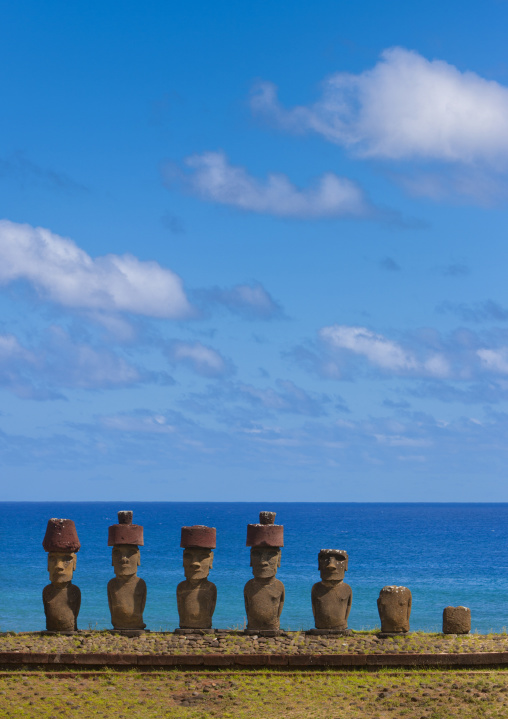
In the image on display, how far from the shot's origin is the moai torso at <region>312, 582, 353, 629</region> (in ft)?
58.2

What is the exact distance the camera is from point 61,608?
18.0 m

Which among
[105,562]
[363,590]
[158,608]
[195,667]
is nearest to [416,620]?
[158,608]

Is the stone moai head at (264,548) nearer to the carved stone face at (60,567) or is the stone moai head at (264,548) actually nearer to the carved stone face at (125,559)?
the carved stone face at (125,559)

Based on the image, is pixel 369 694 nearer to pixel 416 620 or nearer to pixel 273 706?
pixel 273 706

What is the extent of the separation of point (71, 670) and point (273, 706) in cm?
379

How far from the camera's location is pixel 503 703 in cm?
1376

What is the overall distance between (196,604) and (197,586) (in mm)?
328

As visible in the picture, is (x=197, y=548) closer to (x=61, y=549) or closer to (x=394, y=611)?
(x=61, y=549)

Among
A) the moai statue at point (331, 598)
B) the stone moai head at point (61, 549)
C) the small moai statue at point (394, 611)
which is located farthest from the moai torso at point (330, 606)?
the stone moai head at point (61, 549)

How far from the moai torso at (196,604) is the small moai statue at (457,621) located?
433 cm

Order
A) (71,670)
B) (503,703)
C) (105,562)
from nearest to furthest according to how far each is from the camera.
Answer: (503,703)
(71,670)
(105,562)

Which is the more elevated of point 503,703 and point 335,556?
point 335,556

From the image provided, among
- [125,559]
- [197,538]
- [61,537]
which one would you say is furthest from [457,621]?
[61,537]

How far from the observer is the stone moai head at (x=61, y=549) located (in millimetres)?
18172
